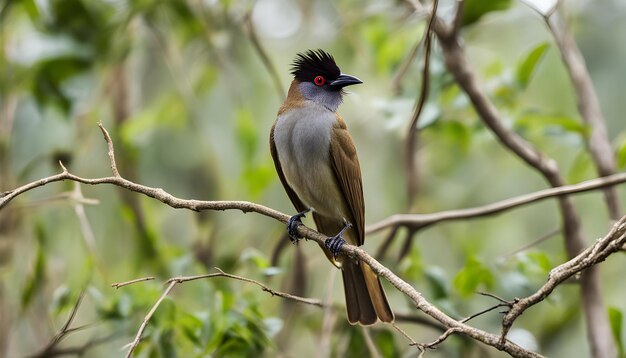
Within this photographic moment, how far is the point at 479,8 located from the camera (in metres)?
3.48

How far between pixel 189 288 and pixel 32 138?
1423 millimetres

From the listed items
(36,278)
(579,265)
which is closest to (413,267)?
(36,278)

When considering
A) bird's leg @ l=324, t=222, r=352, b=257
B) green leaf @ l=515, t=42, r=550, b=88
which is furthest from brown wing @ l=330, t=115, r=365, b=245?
green leaf @ l=515, t=42, r=550, b=88

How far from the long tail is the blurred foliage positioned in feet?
0.75

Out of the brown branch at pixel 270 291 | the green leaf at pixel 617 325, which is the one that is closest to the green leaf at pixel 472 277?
the green leaf at pixel 617 325

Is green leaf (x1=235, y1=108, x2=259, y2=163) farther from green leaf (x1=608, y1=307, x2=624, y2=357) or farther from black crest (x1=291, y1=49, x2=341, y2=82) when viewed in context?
green leaf (x1=608, y1=307, x2=624, y2=357)

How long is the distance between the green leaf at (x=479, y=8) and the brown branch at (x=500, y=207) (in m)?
0.81

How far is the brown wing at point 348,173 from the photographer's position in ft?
10.4

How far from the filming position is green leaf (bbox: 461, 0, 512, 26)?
3447mm

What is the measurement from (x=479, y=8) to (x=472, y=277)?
45.2 inches

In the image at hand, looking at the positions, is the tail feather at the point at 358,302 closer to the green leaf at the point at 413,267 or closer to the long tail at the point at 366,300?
the long tail at the point at 366,300

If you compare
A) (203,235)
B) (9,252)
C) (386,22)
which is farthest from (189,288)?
(386,22)

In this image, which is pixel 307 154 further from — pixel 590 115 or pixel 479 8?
pixel 590 115

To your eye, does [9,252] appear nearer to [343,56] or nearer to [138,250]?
[138,250]
